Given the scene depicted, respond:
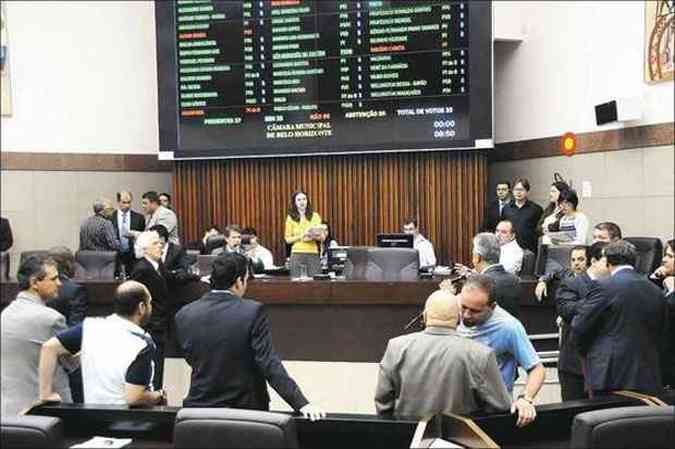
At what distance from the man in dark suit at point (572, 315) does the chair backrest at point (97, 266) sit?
12.3 feet

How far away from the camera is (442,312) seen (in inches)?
100

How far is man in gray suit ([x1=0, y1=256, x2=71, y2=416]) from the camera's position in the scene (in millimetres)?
1997

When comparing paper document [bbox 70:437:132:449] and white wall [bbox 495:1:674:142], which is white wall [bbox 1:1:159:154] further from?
white wall [bbox 495:1:674:142]

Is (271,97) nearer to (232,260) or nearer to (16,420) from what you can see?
(232,260)

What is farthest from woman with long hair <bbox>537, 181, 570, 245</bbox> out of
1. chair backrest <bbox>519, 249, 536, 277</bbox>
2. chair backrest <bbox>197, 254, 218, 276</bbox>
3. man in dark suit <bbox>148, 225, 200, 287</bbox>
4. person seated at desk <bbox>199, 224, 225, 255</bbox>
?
person seated at desk <bbox>199, 224, 225, 255</bbox>

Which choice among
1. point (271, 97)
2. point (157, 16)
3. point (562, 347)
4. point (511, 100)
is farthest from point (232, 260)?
point (511, 100)

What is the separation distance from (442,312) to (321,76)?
5.87 meters

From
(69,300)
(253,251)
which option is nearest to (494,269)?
(69,300)

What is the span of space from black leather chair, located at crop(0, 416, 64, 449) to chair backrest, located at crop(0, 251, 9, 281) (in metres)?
0.36

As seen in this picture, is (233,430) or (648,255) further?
(648,255)

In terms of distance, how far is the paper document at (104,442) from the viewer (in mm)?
2043

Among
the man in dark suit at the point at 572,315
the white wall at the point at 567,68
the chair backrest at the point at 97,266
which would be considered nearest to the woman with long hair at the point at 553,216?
the white wall at the point at 567,68

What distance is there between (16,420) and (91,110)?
423 cm

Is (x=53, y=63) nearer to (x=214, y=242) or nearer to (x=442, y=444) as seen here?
(x=442, y=444)
